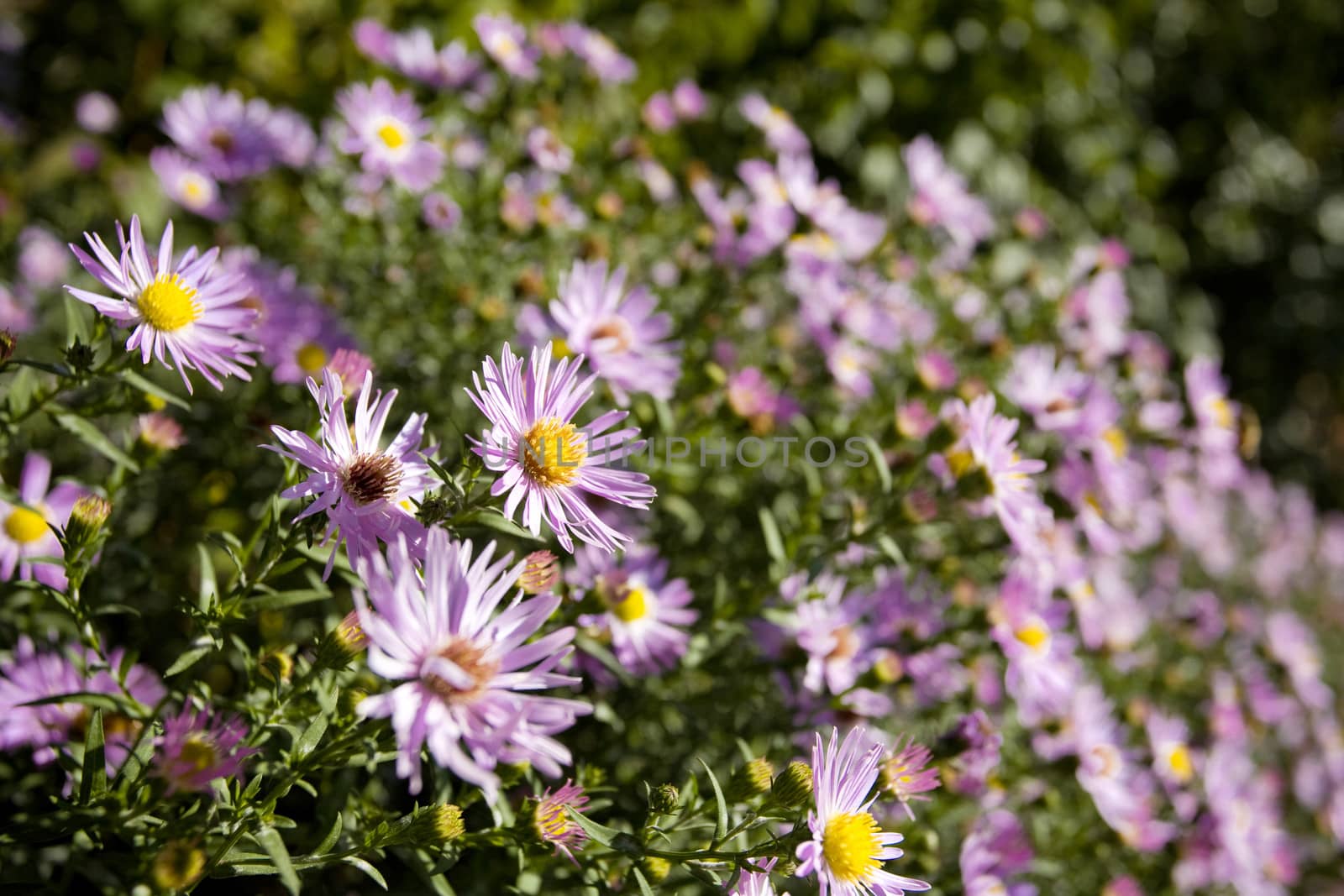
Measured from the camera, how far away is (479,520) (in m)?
1.22

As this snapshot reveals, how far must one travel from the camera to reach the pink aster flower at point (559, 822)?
1.20 meters

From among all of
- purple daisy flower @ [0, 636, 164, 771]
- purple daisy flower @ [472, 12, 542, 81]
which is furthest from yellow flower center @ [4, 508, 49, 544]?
purple daisy flower @ [472, 12, 542, 81]

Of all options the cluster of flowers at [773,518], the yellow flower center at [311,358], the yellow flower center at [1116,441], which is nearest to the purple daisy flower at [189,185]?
the cluster of flowers at [773,518]

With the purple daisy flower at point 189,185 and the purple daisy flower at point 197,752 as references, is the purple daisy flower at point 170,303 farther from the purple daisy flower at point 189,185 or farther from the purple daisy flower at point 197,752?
the purple daisy flower at point 189,185

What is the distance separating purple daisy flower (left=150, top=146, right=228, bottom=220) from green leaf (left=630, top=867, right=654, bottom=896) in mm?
1793

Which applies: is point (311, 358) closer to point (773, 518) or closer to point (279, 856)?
point (773, 518)

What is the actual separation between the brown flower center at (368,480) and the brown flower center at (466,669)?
0.72 ft

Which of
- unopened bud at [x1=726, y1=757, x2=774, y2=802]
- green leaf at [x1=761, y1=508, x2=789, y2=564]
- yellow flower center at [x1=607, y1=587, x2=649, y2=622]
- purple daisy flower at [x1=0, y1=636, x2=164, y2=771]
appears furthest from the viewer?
green leaf at [x1=761, y1=508, x2=789, y2=564]

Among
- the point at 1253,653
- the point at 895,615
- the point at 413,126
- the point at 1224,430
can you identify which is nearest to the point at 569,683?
the point at 895,615

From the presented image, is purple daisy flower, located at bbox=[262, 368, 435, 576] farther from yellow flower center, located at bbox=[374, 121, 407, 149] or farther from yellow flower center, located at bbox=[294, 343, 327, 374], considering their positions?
yellow flower center, located at bbox=[374, 121, 407, 149]

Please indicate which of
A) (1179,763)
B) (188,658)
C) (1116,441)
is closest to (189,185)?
(188,658)

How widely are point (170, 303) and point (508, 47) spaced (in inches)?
53.4

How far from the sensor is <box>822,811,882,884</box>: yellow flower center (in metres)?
1.18

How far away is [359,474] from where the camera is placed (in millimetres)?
1137
